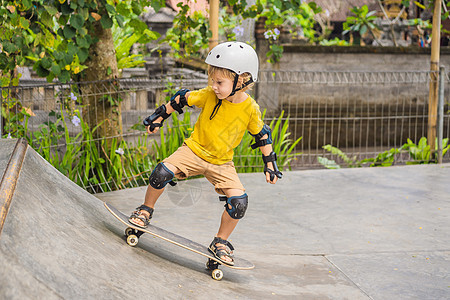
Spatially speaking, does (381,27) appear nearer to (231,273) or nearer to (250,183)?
(250,183)

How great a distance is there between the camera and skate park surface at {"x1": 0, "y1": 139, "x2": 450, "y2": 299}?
2.60 meters

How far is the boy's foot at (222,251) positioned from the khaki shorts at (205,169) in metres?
0.31

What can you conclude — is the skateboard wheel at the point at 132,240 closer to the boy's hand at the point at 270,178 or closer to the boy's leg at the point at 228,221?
the boy's leg at the point at 228,221

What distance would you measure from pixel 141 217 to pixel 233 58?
1079 mm

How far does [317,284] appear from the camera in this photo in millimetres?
3617

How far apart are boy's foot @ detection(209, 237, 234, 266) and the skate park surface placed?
15 cm

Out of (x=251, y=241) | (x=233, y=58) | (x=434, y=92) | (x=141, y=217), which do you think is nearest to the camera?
(x=233, y=58)

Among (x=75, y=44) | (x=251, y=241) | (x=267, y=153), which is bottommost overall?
(x=251, y=241)

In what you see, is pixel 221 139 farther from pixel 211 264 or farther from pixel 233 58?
pixel 211 264

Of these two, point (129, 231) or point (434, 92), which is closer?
point (129, 231)

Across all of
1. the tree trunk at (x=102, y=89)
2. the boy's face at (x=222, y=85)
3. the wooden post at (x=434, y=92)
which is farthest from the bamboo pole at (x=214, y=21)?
the wooden post at (x=434, y=92)

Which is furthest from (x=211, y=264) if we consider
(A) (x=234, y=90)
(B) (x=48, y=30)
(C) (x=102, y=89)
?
(C) (x=102, y=89)

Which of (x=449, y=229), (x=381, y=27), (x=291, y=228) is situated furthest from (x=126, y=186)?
(x=381, y=27)

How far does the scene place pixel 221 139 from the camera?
3459 millimetres
